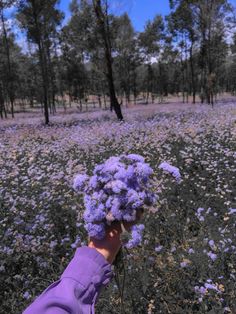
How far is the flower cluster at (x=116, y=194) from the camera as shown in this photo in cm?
145

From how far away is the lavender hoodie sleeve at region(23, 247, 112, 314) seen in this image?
3.91ft

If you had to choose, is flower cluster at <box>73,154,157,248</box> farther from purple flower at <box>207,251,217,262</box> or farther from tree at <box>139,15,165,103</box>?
tree at <box>139,15,165,103</box>

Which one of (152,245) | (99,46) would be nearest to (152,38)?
(99,46)

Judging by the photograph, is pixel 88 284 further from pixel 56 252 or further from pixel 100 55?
pixel 100 55

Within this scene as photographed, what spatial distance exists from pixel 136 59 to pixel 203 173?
188 ft

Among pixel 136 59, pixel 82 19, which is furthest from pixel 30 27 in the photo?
pixel 136 59

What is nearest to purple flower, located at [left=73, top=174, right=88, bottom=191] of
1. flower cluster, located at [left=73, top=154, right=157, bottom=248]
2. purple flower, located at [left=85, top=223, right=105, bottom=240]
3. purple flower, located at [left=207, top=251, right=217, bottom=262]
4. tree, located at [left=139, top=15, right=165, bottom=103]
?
flower cluster, located at [left=73, top=154, right=157, bottom=248]

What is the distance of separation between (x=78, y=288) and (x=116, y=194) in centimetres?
40

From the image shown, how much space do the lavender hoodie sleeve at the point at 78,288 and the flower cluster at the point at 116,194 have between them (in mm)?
112

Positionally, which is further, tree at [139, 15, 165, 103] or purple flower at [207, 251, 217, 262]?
tree at [139, 15, 165, 103]

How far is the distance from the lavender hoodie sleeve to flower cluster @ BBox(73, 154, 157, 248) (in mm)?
112

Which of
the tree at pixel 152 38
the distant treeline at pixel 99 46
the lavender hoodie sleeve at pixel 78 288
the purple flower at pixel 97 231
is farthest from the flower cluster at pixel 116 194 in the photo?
the tree at pixel 152 38

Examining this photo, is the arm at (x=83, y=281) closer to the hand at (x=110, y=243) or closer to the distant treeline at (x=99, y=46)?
the hand at (x=110, y=243)

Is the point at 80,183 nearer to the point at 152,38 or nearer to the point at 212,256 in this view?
the point at 212,256
